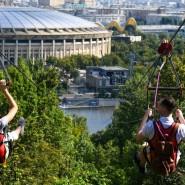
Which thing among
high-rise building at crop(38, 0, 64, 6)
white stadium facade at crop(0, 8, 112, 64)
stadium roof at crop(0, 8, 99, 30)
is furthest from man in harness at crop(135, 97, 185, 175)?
high-rise building at crop(38, 0, 64, 6)

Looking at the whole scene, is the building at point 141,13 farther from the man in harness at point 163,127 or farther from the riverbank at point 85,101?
the man in harness at point 163,127

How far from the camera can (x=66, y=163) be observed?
15.7 metres

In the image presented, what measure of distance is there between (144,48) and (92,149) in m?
53.1

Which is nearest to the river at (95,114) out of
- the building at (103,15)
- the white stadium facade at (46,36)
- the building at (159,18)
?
the white stadium facade at (46,36)

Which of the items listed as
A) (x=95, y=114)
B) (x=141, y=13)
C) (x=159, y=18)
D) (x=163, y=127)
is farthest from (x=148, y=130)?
(x=141, y=13)

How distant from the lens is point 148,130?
5754 mm

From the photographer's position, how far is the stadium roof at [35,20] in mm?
59853

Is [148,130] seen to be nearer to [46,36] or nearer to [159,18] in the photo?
[46,36]

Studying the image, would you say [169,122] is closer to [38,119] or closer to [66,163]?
[66,163]

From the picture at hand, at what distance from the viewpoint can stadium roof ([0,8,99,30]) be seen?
59853 mm

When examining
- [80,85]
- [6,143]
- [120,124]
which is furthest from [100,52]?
[6,143]

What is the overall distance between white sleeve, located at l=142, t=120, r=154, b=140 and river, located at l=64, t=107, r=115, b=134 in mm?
29216

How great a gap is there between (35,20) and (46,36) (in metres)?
4.17

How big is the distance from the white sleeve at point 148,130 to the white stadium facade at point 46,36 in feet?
167
